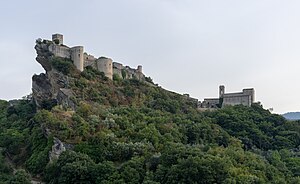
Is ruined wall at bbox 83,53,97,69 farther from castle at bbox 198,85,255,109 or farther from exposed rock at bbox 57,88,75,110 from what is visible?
castle at bbox 198,85,255,109

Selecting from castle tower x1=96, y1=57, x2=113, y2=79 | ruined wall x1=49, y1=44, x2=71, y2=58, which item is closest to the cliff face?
ruined wall x1=49, y1=44, x2=71, y2=58

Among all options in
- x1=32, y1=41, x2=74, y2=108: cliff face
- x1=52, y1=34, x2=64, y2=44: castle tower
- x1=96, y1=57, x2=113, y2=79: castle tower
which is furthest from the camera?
x1=52, y1=34, x2=64, y2=44: castle tower

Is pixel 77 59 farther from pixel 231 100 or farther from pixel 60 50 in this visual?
pixel 231 100

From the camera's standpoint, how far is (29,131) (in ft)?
169

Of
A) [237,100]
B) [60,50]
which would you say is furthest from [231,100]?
[60,50]

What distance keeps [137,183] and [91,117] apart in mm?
12052

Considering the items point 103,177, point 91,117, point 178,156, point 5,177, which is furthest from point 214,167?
point 5,177

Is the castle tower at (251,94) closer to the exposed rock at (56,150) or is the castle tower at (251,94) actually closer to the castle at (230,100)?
the castle at (230,100)

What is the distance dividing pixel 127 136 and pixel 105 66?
824 inches

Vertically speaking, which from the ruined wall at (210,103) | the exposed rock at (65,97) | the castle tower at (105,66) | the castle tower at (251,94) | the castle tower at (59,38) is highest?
the castle tower at (59,38)

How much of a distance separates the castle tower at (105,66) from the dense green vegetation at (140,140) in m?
1.45

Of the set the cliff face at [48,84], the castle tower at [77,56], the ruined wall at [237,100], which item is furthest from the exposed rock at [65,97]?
the ruined wall at [237,100]

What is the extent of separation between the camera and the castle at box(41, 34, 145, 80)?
58906 mm

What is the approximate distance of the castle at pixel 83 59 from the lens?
58.9 m
